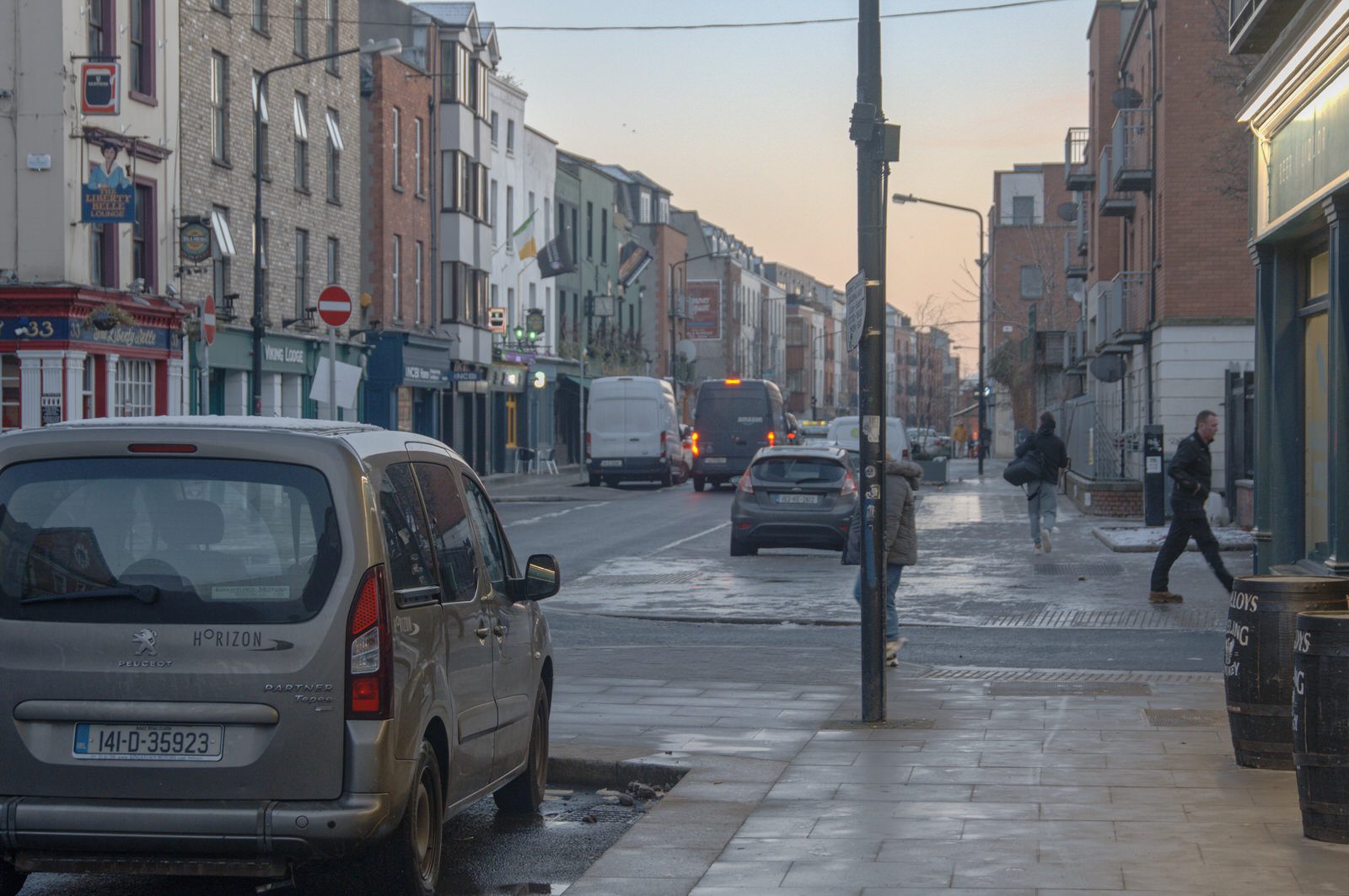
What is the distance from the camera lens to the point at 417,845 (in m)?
5.88

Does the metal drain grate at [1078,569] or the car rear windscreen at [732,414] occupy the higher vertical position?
the car rear windscreen at [732,414]

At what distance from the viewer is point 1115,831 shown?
22.0 ft

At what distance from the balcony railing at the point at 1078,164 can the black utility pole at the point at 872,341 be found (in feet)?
135

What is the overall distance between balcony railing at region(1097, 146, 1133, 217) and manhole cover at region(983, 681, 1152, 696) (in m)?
29.6

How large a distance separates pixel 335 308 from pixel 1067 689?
1842 cm

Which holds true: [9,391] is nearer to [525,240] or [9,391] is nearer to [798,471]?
[798,471]

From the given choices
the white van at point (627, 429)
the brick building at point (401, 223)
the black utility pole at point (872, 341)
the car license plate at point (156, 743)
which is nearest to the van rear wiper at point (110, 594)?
the car license plate at point (156, 743)

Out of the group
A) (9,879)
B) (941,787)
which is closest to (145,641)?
(9,879)

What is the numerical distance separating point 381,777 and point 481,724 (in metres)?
1.16

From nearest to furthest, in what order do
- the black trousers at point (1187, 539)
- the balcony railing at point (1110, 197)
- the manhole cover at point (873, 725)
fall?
the manhole cover at point (873, 725), the black trousers at point (1187, 539), the balcony railing at point (1110, 197)

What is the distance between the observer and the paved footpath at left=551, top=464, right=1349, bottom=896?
604cm

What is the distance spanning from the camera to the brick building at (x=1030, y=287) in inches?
2509

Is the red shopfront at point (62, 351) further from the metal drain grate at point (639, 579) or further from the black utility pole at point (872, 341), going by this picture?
the black utility pole at point (872, 341)

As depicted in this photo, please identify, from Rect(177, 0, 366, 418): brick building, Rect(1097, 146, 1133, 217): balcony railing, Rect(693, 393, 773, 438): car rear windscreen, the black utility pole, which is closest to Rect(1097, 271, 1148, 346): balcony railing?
Rect(1097, 146, 1133, 217): balcony railing
